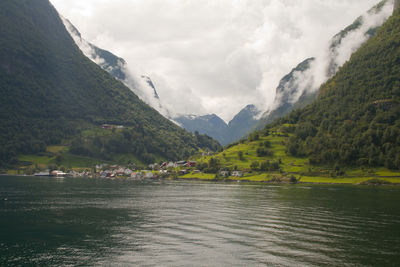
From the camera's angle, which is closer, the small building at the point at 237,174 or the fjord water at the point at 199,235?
the fjord water at the point at 199,235

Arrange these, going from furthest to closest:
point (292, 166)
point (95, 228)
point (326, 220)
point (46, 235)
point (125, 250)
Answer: point (292, 166)
point (326, 220)
point (95, 228)
point (46, 235)
point (125, 250)

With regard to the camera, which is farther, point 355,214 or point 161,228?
point 355,214

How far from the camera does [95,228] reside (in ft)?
175

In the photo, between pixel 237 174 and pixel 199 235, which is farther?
pixel 237 174

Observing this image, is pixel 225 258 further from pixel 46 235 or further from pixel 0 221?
pixel 0 221

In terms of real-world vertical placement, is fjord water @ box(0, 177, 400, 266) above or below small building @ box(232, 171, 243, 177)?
below

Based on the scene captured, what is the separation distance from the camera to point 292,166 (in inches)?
7628

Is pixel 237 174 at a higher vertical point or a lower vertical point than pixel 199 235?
higher

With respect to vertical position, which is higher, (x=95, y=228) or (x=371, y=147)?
(x=371, y=147)

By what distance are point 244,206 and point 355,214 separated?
24852 millimetres

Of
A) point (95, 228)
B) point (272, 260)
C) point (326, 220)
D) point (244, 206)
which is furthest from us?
point (244, 206)

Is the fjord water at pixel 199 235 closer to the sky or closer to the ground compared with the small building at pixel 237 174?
closer to the ground

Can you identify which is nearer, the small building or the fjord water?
the fjord water

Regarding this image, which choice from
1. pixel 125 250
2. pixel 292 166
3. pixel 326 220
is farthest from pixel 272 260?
pixel 292 166
